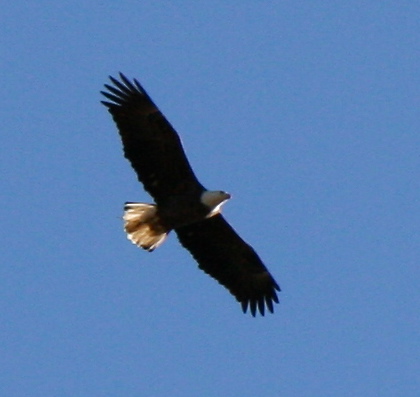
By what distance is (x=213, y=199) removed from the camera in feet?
52.5

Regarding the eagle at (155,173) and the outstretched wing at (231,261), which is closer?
the eagle at (155,173)

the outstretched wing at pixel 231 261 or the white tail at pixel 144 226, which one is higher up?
the white tail at pixel 144 226

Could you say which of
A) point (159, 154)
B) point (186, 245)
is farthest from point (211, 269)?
point (159, 154)

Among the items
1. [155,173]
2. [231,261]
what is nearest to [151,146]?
[155,173]

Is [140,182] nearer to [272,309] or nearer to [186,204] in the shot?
[186,204]

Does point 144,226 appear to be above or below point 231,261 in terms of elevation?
above

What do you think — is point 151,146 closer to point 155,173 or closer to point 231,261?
point 155,173

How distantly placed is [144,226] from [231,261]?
1.10 m

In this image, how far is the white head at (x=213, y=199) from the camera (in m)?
16.0

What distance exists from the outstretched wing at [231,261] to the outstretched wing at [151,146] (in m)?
0.67

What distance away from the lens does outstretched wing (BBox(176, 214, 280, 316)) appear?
1661 cm

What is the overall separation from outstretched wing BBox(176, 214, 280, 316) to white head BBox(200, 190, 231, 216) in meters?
0.45

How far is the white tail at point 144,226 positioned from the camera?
16.2 metres

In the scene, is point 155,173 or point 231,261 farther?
point 231,261
